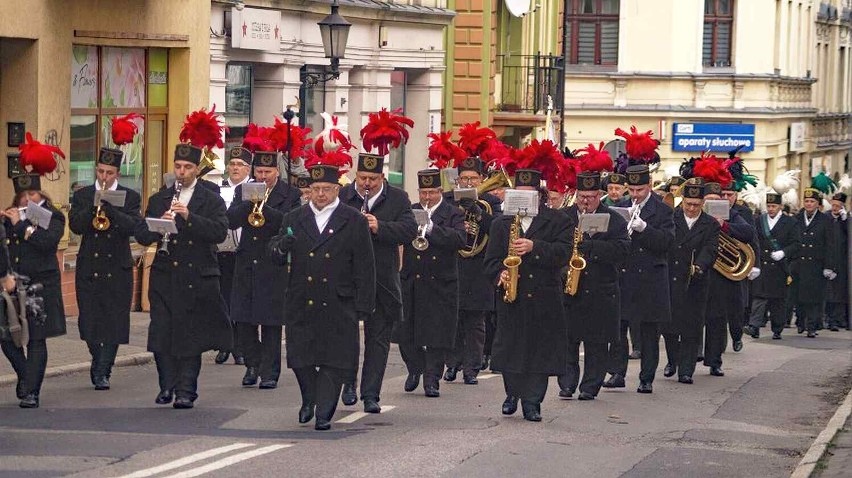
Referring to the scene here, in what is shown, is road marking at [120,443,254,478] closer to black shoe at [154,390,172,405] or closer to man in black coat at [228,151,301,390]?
black shoe at [154,390,172,405]

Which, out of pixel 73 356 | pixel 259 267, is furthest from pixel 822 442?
pixel 73 356

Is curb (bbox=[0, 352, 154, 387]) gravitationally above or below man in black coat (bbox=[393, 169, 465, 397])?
below

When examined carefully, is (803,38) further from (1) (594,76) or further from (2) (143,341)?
(2) (143,341)

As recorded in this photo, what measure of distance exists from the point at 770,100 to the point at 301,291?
4485cm

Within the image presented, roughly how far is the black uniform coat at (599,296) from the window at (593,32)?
41243mm

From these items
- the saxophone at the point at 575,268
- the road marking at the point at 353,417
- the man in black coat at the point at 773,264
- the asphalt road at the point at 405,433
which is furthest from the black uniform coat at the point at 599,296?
the man in black coat at the point at 773,264

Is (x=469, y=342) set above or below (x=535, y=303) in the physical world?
below

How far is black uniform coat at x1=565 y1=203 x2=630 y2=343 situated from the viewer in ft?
52.4

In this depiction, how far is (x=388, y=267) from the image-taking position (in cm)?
1510

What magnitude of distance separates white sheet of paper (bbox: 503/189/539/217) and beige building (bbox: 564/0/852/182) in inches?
1617

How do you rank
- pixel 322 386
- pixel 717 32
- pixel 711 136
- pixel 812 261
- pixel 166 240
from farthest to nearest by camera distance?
pixel 717 32, pixel 711 136, pixel 812 261, pixel 166 240, pixel 322 386


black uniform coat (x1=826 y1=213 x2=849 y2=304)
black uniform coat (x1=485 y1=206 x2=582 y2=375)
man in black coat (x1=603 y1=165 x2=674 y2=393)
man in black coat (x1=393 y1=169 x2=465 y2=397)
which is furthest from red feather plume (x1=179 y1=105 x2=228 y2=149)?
black uniform coat (x1=826 y1=213 x2=849 y2=304)

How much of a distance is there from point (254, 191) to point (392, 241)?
1.66 meters

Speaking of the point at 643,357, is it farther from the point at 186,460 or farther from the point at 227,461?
the point at 186,460
